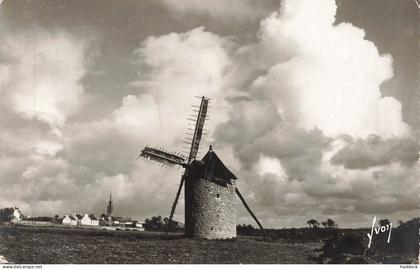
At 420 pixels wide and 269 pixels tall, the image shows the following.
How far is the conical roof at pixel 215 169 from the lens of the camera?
26191 mm

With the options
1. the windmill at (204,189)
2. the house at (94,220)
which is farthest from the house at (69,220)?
the windmill at (204,189)

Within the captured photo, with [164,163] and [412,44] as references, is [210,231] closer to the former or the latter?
[164,163]

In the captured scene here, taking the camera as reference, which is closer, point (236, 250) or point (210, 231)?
point (236, 250)

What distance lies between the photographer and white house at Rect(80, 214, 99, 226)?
10114 centimetres

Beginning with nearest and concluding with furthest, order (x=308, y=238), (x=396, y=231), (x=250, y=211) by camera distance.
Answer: (x=396, y=231) < (x=250, y=211) < (x=308, y=238)

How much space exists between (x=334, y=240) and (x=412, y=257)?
3.46 meters

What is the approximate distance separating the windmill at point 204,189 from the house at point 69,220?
79.2 metres

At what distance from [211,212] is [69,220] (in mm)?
82612

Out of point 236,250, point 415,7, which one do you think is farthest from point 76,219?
point 415,7

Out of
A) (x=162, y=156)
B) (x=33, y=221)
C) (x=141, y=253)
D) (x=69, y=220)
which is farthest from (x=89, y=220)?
(x=141, y=253)

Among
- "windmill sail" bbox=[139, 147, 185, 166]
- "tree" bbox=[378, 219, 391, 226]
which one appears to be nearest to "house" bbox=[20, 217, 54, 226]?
"windmill sail" bbox=[139, 147, 185, 166]

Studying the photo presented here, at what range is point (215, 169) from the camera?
87.5 ft

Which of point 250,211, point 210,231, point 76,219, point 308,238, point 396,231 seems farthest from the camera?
point 76,219

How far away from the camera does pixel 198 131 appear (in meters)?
26.8
